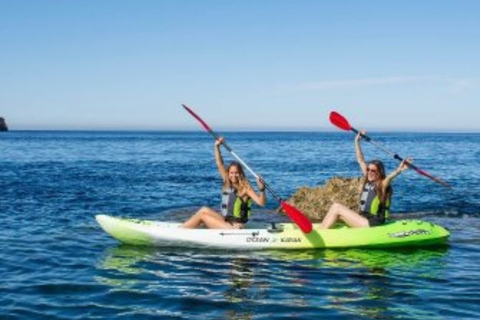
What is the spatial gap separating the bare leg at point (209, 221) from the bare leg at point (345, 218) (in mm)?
2005

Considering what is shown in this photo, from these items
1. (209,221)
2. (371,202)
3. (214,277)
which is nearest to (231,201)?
(209,221)

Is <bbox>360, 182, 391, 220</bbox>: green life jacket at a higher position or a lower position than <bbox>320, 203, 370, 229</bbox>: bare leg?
higher

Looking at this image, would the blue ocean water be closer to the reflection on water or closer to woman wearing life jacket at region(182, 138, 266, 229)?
the reflection on water

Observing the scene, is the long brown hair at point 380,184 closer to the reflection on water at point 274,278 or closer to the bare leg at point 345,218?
the bare leg at point 345,218

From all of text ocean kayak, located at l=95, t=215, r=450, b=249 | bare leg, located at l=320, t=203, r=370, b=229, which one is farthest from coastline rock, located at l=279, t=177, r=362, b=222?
text ocean kayak, located at l=95, t=215, r=450, b=249

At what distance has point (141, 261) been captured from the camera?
1105 cm

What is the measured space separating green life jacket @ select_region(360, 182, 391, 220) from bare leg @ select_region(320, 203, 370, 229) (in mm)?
245

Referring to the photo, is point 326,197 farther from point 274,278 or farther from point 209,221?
point 274,278

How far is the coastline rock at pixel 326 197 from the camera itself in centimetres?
1641

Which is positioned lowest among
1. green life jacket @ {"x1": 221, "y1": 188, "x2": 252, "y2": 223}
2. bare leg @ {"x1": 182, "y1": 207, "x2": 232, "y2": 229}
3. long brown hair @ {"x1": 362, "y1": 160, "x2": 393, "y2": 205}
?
bare leg @ {"x1": 182, "y1": 207, "x2": 232, "y2": 229}

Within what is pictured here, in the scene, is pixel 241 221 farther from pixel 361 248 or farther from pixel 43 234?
pixel 43 234

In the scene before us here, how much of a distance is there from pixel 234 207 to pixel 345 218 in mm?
2234

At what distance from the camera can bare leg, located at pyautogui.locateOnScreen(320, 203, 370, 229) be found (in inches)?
475

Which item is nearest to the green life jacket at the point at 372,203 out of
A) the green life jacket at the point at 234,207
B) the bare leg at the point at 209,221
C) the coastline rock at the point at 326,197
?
the green life jacket at the point at 234,207
